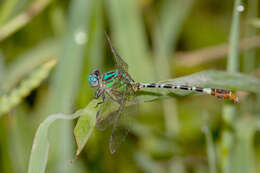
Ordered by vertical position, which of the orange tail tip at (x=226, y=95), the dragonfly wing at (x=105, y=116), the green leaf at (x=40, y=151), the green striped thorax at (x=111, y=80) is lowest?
the green leaf at (x=40, y=151)

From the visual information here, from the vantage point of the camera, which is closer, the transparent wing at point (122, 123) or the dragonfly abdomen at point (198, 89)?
the dragonfly abdomen at point (198, 89)

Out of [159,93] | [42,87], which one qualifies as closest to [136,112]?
[159,93]

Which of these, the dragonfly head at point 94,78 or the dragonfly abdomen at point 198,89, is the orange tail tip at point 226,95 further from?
the dragonfly head at point 94,78

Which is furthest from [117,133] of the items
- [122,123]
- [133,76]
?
[133,76]

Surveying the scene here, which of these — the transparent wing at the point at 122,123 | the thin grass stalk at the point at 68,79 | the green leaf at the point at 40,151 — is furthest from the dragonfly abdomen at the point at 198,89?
the green leaf at the point at 40,151

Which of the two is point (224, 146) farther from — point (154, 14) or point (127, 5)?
point (154, 14)

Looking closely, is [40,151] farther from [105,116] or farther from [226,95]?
[226,95]

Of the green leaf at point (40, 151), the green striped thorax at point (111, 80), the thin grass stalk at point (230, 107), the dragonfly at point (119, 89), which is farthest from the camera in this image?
the green striped thorax at point (111, 80)
